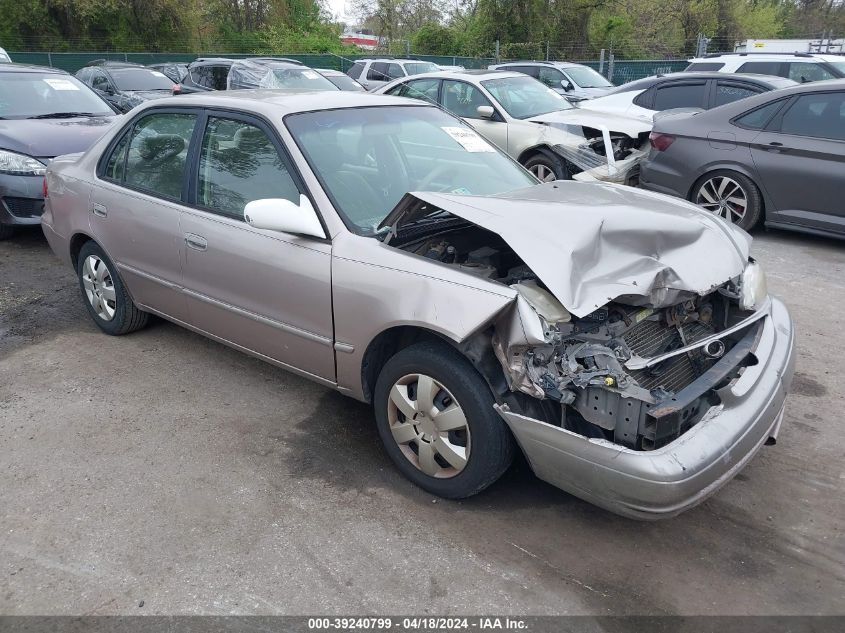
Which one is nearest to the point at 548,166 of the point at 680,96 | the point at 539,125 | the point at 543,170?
the point at 543,170

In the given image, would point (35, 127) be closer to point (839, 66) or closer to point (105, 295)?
point (105, 295)

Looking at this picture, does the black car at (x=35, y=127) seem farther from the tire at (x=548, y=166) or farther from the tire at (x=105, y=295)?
the tire at (x=548, y=166)

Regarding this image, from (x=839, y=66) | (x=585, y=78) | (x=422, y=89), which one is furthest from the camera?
(x=585, y=78)

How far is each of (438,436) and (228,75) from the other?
12439 millimetres

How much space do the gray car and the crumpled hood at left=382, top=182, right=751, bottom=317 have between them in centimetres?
383

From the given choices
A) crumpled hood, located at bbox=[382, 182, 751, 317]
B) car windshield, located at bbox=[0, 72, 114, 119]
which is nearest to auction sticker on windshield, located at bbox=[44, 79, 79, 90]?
car windshield, located at bbox=[0, 72, 114, 119]

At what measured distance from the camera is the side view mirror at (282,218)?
11.0ft

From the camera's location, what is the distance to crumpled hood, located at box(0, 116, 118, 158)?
22.8 feet

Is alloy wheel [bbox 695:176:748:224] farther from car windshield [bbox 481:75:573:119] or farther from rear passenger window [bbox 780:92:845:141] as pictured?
car windshield [bbox 481:75:573:119]

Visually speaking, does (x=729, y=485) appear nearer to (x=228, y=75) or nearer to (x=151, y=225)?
(x=151, y=225)

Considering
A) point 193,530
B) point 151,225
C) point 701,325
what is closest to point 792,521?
point 701,325

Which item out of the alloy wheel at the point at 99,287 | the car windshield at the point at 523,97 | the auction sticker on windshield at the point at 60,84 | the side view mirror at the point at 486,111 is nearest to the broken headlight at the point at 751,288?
the alloy wheel at the point at 99,287

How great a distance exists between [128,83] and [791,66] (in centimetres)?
1289

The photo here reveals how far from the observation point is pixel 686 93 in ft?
31.4
